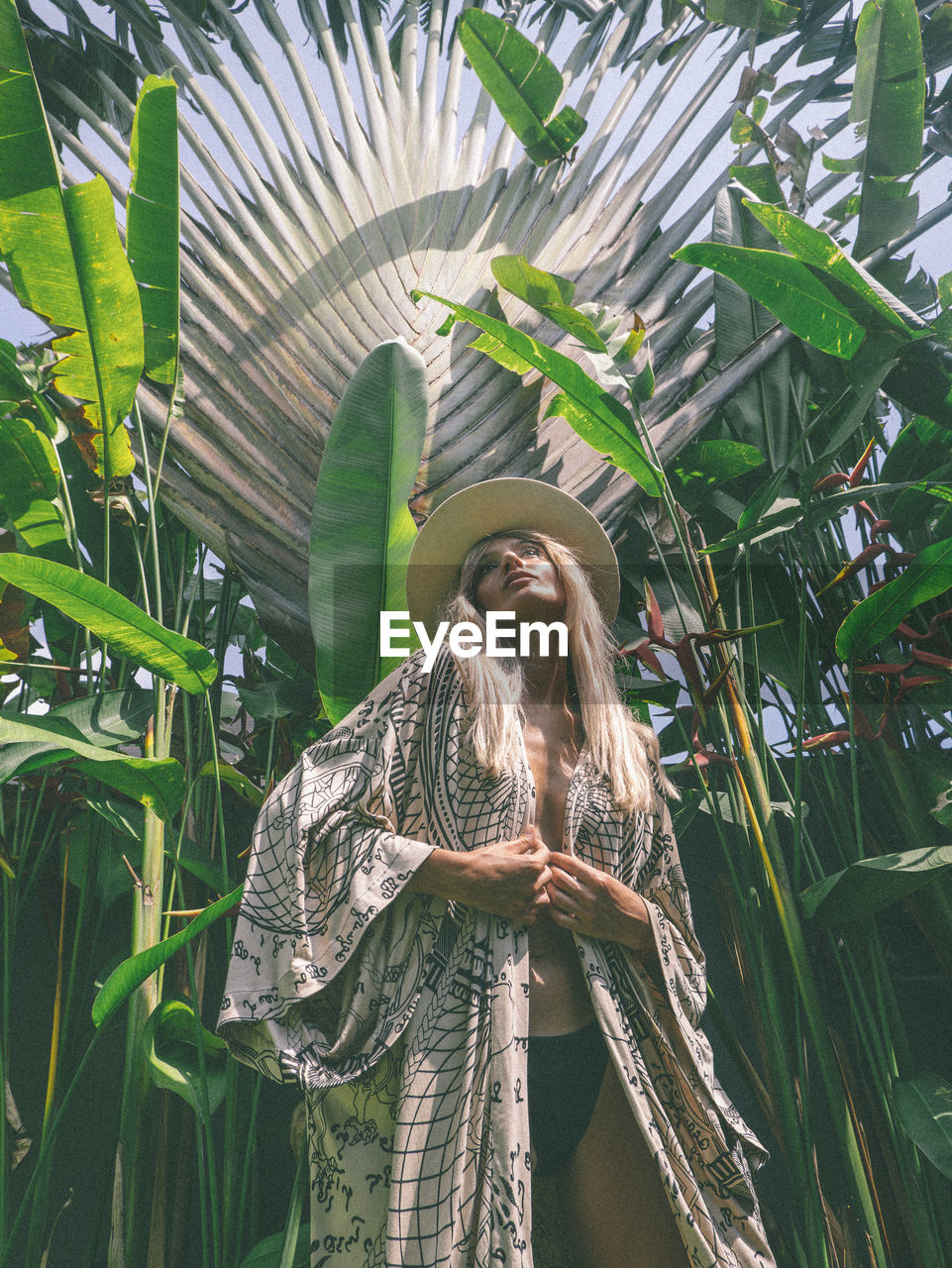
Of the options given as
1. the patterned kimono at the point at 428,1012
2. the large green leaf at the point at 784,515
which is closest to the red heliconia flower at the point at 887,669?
the large green leaf at the point at 784,515

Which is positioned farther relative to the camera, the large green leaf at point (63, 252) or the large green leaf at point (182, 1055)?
the large green leaf at point (63, 252)

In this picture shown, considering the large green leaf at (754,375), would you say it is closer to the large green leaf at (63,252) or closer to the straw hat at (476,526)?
the straw hat at (476,526)

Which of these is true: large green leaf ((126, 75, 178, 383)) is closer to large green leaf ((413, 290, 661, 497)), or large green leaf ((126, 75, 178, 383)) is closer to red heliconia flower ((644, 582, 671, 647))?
large green leaf ((413, 290, 661, 497))

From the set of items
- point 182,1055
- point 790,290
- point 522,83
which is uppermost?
point 522,83

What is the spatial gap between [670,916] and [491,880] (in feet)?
1.23

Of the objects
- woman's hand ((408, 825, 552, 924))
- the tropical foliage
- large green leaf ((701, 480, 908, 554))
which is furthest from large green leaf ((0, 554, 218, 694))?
large green leaf ((701, 480, 908, 554))

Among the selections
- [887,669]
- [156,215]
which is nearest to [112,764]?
[156,215]

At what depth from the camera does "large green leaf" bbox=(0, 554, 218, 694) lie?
118 centimetres

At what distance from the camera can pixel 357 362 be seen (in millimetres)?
1815

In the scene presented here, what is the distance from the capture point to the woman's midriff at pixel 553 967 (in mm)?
1139

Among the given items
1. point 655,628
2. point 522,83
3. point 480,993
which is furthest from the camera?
point 522,83

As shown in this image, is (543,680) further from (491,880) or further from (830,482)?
(830,482)

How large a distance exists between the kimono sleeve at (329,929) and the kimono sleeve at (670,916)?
12.9 inches

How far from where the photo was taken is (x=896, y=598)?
1.39 meters
